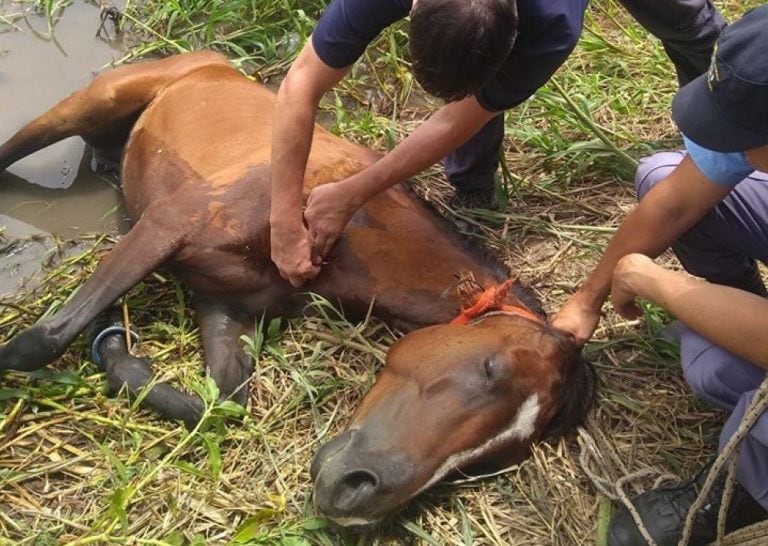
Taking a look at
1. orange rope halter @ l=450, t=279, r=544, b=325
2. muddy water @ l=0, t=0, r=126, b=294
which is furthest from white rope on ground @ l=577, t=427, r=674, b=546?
muddy water @ l=0, t=0, r=126, b=294

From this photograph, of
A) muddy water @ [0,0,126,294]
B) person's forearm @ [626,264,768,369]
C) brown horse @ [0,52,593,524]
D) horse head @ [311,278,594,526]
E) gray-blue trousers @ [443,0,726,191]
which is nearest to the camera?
person's forearm @ [626,264,768,369]

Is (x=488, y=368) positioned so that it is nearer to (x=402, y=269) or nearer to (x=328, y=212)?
(x=402, y=269)

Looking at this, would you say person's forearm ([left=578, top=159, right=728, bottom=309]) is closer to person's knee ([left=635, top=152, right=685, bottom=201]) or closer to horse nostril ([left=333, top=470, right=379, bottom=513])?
person's knee ([left=635, top=152, right=685, bottom=201])

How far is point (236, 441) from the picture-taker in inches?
127

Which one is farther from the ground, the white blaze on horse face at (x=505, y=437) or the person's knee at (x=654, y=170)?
the person's knee at (x=654, y=170)

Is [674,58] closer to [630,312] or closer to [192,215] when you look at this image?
[630,312]

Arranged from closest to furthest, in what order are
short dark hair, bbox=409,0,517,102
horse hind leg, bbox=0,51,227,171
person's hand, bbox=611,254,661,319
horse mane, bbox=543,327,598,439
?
short dark hair, bbox=409,0,517,102
person's hand, bbox=611,254,661,319
horse mane, bbox=543,327,598,439
horse hind leg, bbox=0,51,227,171

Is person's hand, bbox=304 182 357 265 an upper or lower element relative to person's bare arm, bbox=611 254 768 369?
lower

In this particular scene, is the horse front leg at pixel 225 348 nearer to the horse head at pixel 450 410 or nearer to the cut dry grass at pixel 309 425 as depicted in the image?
the cut dry grass at pixel 309 425

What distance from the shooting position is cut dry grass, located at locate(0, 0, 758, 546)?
2.93m

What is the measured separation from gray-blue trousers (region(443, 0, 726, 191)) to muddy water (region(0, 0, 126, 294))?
160 cm

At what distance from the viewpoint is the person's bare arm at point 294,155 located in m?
3.15

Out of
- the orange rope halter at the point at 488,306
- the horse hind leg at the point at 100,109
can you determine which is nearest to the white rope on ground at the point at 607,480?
the orange rope halter at the point at 488,306

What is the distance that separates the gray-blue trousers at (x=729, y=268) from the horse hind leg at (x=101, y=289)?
5.94 ft
